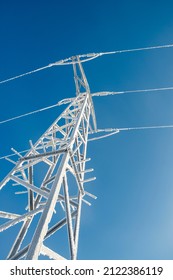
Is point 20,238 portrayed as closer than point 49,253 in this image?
No

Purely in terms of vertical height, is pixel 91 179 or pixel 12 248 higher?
pixel 91 179

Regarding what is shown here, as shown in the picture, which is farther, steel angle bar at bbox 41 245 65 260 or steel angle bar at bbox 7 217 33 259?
steel angle bar at bbox 7 217 33 259

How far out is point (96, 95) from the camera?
1227cm

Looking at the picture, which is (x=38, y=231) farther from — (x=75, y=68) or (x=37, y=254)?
(x=75, y=68)

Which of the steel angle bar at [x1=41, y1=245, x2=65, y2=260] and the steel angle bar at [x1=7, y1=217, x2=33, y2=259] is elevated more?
the steel angle bar at [x1=7, y1=217, x2=33, y2=259]

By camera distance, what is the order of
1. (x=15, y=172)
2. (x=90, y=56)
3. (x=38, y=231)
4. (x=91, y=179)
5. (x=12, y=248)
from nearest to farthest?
1. (x=38, y=231)
2. (x=12, y=248)
3. (x=15, y=172)
4. (x=91, y=179)
5. (x=90, y=56)

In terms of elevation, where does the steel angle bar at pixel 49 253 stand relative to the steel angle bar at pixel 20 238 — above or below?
below

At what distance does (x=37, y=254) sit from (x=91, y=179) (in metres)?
3.68

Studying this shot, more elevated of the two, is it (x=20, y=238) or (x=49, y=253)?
(x=20, y=238)

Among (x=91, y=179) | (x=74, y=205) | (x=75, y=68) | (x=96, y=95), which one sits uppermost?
(x=75, y=68)

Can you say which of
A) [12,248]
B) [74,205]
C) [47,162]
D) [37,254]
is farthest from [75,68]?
[37,254]

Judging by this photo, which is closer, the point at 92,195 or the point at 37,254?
the point at 37,254

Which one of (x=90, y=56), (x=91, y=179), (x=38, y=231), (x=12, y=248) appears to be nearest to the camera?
(x=38, y=231)

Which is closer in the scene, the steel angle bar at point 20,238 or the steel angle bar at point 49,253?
the steel angle bar at point 49,253
